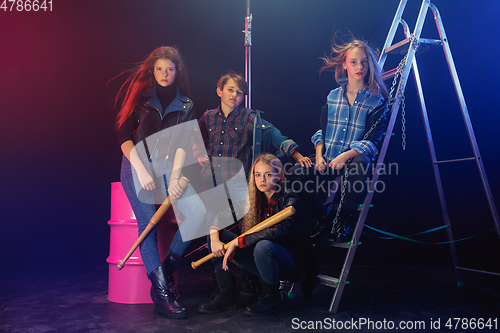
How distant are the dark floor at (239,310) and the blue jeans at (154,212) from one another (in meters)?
0.38

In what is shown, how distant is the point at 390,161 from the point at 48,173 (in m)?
3.31

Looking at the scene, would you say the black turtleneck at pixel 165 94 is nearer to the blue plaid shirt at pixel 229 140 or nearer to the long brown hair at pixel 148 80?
the long brown hair at pixel 148 80

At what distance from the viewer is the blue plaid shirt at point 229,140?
2.42 meters

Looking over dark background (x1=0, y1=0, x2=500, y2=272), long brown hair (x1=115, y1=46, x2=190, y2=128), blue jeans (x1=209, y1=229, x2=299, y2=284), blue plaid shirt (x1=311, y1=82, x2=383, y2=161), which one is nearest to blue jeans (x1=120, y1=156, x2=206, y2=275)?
blue jeans (x1=209, y1=229, x2=299, y2=284)

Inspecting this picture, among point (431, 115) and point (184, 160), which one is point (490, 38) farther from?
point (184, 160)

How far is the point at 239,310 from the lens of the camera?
2.11 meters

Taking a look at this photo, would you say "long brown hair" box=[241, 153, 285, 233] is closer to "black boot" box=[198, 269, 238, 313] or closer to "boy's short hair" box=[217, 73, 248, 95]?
"black boot" box=[198, 269, 238, 313]

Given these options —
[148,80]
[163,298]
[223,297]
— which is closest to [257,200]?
[223,297]

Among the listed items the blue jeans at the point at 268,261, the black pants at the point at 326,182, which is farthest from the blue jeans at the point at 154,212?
the black pants at the point at 326,182

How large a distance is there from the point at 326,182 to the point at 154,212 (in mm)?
1131

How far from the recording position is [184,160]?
2.32m

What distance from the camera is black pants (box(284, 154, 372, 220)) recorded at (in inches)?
87.0

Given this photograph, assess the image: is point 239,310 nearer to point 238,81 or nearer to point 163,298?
point 163,298

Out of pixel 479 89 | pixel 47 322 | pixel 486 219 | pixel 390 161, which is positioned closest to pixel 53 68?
pixel 47 322
